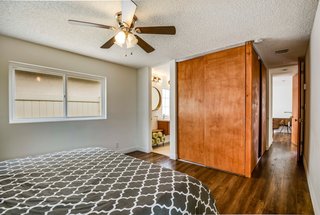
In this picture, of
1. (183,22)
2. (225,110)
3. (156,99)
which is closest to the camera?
(183,22)

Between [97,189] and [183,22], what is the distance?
7.08 ft

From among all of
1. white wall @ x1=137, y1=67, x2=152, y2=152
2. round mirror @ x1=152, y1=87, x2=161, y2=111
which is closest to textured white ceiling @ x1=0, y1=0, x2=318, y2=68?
white wall @ x1=137, y1=67, x2=152, y2=152

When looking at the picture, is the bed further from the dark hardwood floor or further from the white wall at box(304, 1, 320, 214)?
the white wall at box(304, 1, 320, 214)

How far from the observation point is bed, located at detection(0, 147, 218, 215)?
98cm

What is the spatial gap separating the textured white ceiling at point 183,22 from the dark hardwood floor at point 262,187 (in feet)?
7.72

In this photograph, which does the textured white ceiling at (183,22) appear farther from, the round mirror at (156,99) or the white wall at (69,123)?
the round mirror at (156,99)

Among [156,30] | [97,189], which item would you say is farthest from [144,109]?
[97,189]

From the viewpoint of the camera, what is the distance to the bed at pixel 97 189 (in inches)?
38.6

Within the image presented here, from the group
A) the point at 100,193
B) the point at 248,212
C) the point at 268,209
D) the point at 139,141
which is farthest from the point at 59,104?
the point at 268,209

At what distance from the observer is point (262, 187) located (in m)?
2.40

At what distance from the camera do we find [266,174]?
2.88 meters

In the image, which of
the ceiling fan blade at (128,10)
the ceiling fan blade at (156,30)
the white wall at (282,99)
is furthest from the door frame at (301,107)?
the white wall at (282,99)

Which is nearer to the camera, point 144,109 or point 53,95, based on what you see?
point 53,95

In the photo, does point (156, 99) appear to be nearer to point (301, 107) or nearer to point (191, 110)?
point (191, 110)
